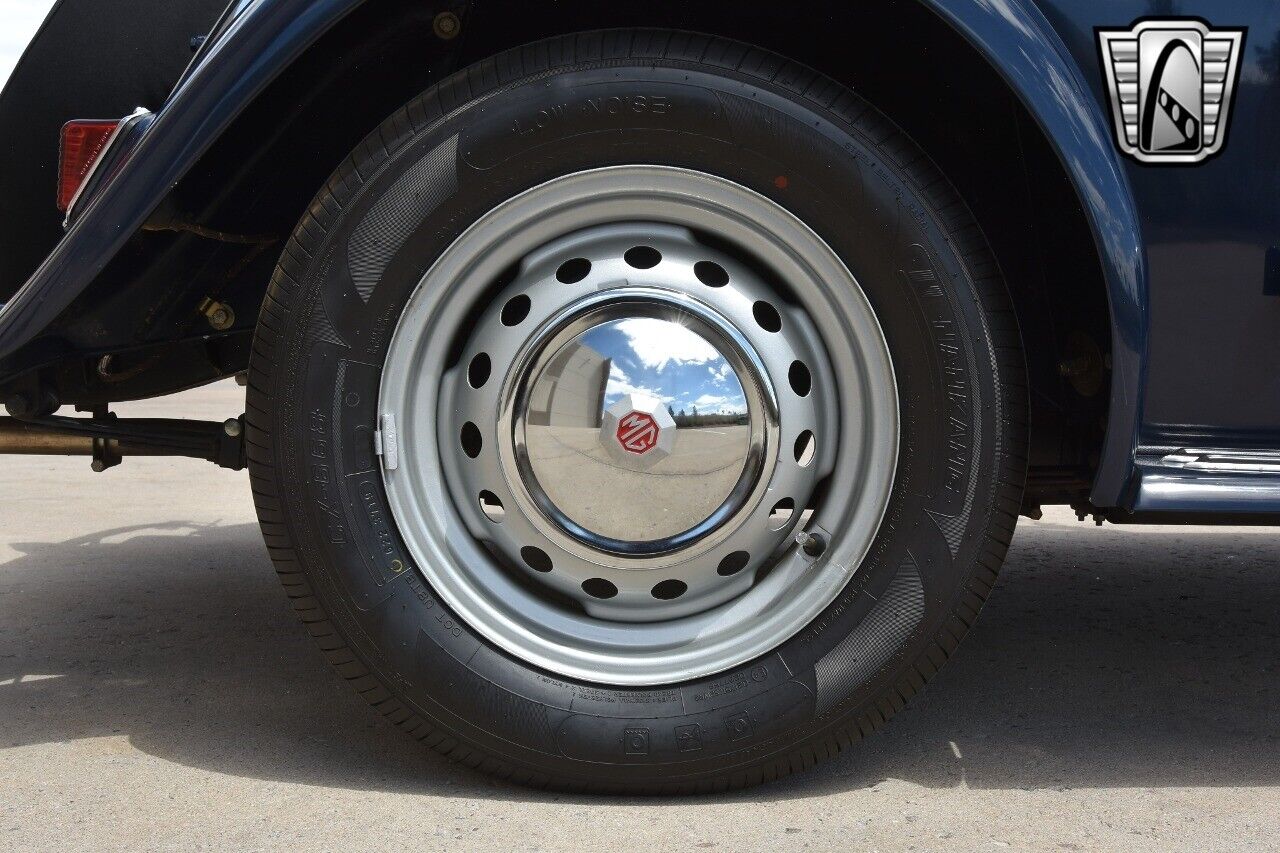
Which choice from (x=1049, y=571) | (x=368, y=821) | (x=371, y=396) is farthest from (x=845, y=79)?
(x=1049, y=571)

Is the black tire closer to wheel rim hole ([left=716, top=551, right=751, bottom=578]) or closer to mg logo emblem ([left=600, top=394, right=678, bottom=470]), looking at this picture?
wheel rim hole ([left=716, top=551, right=751, bottom=578])

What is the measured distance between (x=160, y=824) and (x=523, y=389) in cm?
80

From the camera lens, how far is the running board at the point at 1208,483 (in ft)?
5.42

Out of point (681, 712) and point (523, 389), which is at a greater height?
point (523, 389)

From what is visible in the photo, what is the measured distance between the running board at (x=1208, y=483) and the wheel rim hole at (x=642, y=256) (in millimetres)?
801

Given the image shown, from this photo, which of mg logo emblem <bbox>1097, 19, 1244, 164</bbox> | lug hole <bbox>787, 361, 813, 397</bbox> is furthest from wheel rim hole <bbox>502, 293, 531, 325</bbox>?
mg logo emblem <bbox>1097, 19, 1244, 164</bbox>

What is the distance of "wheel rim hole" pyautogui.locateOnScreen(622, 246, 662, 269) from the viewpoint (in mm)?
1757

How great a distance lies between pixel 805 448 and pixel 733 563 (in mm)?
214

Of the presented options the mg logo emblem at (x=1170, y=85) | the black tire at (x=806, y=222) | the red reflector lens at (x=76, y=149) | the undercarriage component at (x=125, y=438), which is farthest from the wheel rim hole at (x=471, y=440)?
the mg logo emblem at (x=1170, y=85)

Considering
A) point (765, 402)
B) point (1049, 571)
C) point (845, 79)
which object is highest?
point (845, 79)

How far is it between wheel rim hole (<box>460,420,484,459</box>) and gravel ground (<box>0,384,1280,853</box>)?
499 mm

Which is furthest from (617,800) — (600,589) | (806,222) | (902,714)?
(806,222)

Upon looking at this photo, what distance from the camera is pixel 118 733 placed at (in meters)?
1.87

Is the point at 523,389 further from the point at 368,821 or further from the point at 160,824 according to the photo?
the point at 160,824
